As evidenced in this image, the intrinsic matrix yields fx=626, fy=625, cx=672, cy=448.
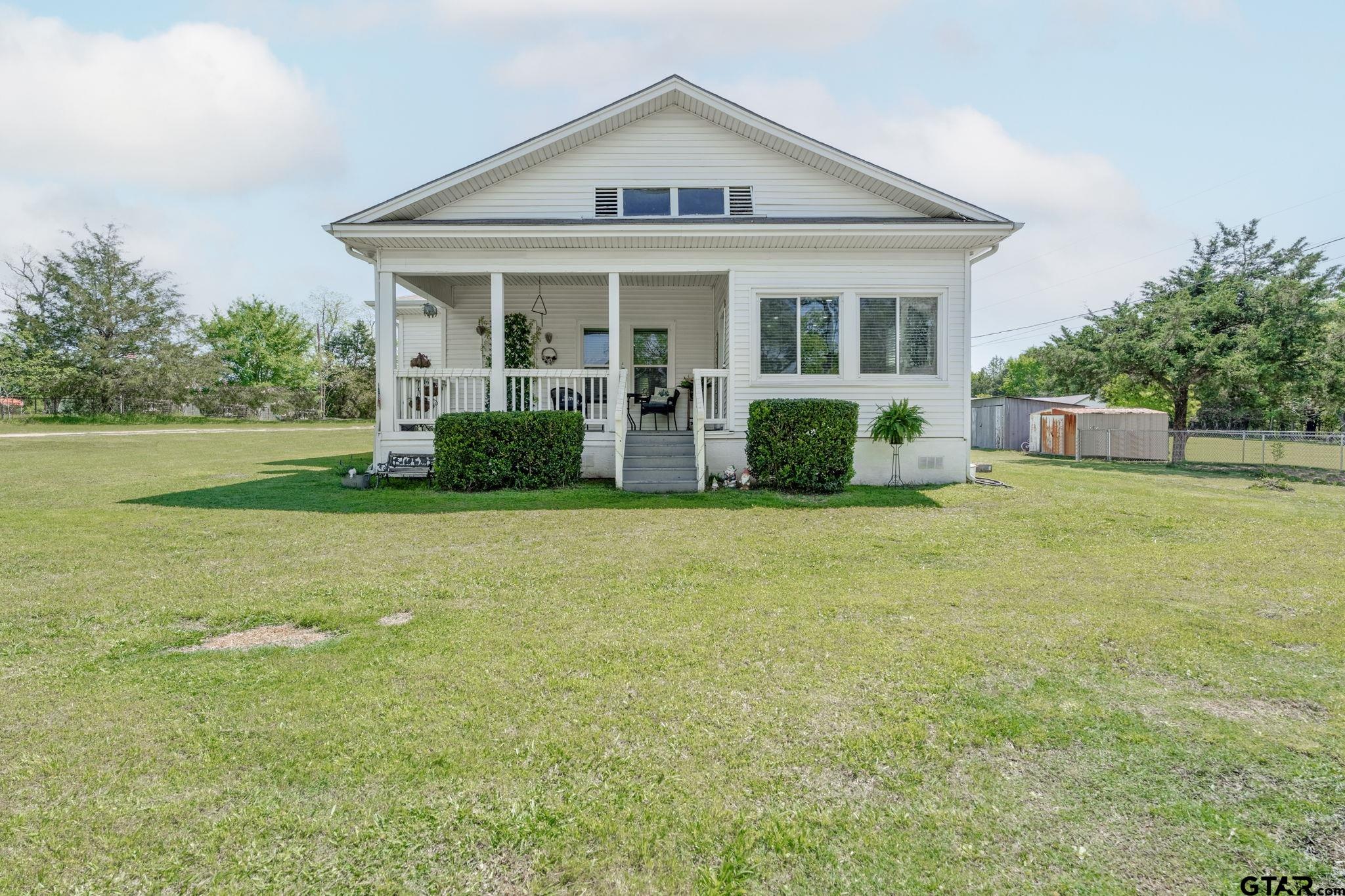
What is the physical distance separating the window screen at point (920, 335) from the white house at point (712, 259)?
0.03 meters

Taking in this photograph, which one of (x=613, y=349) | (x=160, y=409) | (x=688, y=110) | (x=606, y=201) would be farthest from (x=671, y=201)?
(x=160, y=409)

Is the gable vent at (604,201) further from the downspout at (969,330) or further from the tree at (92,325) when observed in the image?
the tree at (92,325)

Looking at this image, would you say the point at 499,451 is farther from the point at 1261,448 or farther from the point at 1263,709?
the point at 1261,448

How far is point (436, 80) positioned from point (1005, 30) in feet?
33.0

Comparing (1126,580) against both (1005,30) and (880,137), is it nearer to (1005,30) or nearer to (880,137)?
(1005,30)

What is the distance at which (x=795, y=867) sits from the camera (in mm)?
1794

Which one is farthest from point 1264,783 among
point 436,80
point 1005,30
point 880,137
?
point 880,137

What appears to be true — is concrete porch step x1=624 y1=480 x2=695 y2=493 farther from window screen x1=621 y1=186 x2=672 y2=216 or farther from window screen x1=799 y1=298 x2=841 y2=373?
window screen x1=621 y1=186 x2=672 y2=216

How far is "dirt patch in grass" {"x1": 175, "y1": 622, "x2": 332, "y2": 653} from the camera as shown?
11.4 ft

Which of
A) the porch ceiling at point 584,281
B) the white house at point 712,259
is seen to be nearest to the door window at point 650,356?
the porch ceiling at point 584,281

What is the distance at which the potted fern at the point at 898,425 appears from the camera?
9.93 meters

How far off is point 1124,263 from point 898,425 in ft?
121

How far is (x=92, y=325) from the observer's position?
34.9 m

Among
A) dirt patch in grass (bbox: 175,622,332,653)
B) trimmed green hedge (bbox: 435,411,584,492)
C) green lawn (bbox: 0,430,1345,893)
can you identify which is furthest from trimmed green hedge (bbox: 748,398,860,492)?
dirt patch in grass (bbox: 175,622,332,653)
